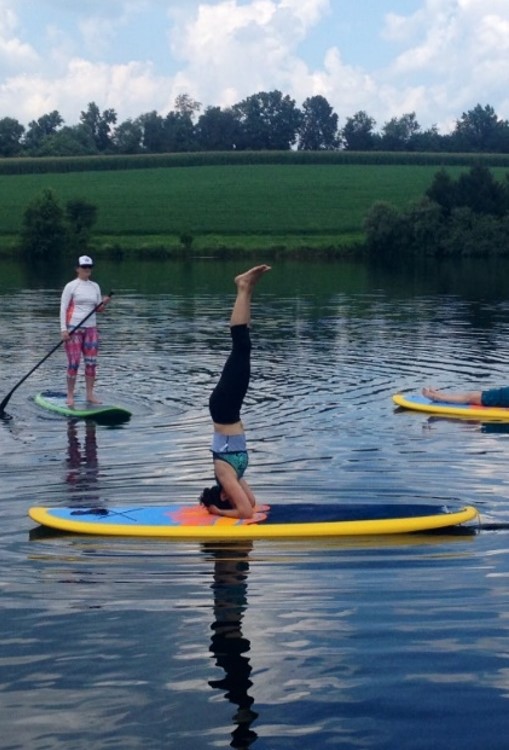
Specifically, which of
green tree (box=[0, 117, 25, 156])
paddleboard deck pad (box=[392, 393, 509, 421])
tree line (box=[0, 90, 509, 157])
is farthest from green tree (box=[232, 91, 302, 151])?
paddleboard deck pad (box=[392, 393, 509, 421])

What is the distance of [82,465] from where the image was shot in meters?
13.6

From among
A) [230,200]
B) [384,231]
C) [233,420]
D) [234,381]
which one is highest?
[230,200]

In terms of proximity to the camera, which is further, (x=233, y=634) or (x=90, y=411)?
(x=90, y=411)

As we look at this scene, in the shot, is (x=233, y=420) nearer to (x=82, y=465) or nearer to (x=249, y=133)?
(x=82, y=465)

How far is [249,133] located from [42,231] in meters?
62.4

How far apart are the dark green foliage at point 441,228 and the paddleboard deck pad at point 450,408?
49.6m

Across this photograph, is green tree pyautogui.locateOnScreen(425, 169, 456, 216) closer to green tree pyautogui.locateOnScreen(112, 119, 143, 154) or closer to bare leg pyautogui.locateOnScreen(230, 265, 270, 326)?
green tree pyautogui.locateOnScreen(112, 119, 143, 154)

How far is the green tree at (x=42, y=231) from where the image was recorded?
68.6m

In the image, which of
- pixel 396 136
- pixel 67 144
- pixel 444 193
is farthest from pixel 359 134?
pixel 444 193

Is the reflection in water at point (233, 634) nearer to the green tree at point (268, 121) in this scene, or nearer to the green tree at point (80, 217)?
the green tree at point (80, 217)

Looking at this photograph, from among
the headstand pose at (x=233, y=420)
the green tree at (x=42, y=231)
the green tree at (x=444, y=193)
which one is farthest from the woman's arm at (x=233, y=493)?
the green tree at (x=444, y=193)

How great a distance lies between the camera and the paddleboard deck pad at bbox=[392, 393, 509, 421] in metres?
16.7

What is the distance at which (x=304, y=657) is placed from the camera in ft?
25.3

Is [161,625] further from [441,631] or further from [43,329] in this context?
[43,329]
